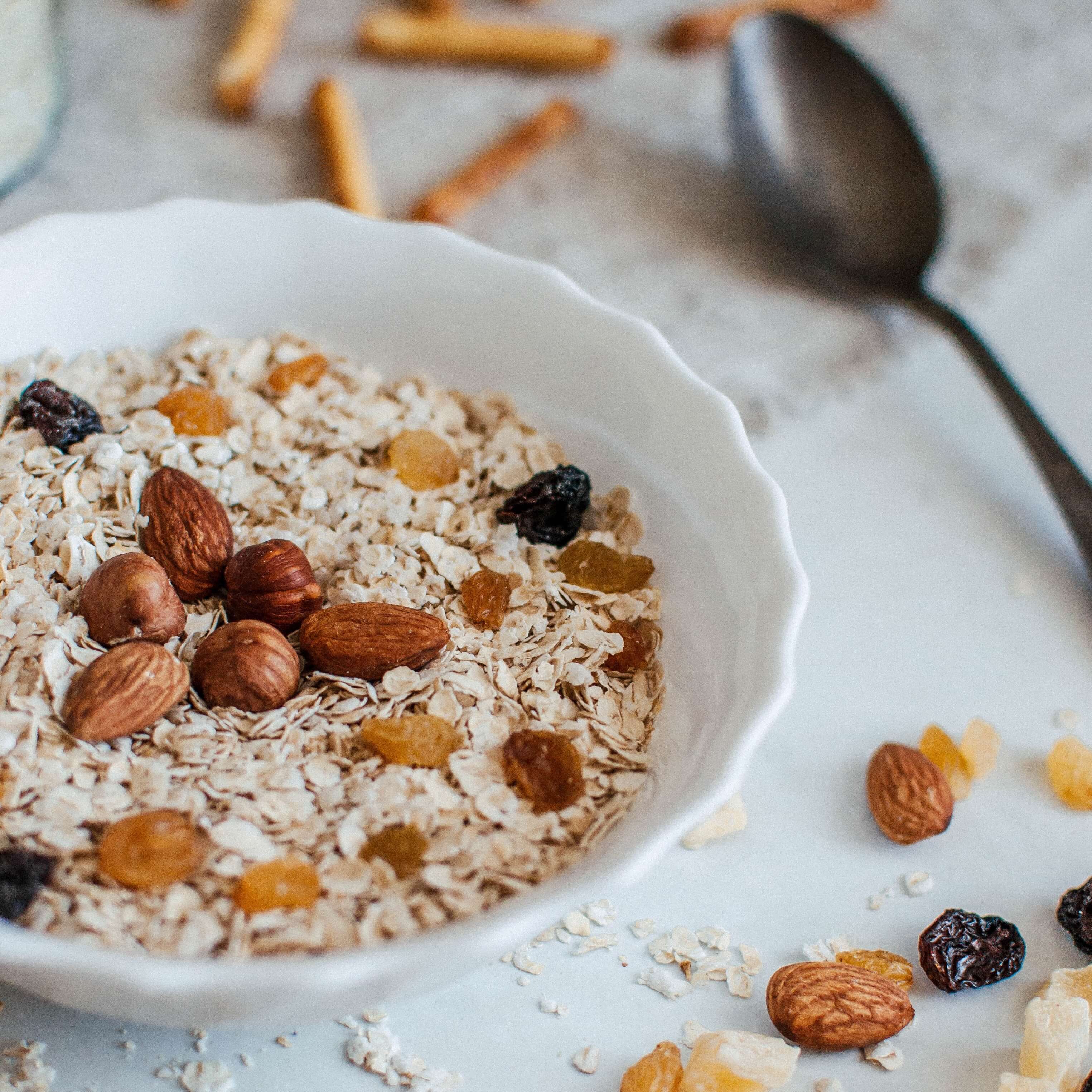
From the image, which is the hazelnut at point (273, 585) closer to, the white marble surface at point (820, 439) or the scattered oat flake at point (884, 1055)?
the white marble surface at point (820, 439)

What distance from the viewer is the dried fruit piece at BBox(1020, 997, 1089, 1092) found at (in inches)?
23.1

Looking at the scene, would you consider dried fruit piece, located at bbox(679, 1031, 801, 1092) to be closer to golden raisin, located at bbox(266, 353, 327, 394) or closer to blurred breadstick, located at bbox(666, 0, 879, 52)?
golden raisin, located at bbox(266, 353, 327, 394)

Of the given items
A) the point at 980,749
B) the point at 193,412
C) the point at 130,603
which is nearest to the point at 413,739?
the point at 130,603

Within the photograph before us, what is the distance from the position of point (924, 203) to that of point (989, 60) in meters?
0.35

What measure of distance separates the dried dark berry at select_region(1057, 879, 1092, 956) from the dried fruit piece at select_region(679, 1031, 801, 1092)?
185 mm

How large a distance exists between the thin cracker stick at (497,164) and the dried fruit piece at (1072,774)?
2.29 ft

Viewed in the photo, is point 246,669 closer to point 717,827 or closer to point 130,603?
point 130,603

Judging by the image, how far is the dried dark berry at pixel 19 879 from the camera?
510mm

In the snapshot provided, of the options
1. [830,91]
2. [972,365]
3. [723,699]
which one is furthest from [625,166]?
[723,699]

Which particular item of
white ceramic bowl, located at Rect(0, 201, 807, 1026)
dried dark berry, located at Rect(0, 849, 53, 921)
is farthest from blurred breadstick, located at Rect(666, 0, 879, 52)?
dried dark berry, located at Rect(0, 849, 53, 921)

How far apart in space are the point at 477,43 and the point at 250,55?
24 centimetres

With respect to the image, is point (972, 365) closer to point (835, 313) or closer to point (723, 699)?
point (835, 313)

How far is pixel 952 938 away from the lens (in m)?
0.64

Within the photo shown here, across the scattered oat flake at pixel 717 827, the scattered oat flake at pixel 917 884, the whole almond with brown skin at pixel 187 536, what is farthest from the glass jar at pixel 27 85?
the scattered oat flake at pixel 917 884
